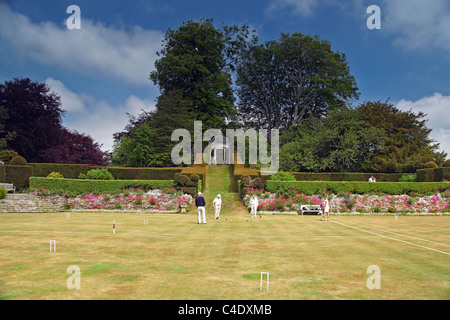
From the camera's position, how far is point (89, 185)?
30.8 meters

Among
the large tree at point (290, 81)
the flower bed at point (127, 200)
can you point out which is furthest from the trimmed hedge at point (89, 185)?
the large tree at point (290, 81)

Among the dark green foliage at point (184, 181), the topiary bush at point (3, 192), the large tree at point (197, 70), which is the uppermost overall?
the large tree at point (197, 70)

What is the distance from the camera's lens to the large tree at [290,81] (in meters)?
54.2

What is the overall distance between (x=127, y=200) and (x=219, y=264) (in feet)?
71.1

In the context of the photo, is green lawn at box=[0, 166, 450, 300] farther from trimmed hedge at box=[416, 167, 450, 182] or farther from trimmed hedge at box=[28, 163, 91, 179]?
trimmed hedge at box=[28, 163, 91, 179]

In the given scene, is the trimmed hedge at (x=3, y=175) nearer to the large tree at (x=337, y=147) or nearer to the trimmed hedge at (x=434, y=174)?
the large tree at (x=337, y=147)

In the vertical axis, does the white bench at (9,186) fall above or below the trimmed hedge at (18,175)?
below

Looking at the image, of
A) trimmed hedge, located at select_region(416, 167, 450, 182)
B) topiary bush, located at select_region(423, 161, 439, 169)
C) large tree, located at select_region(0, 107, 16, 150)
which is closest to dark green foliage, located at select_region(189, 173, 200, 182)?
trimmed hedge, located at select_region(416, 167, 450, 182)

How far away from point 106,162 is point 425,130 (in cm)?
4904

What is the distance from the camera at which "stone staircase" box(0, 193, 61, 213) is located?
89.2ft

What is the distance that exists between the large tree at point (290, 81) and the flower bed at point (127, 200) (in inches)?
1117

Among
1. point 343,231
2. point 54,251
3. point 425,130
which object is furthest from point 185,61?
point 54,251

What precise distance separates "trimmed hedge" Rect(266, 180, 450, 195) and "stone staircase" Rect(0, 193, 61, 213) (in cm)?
1817

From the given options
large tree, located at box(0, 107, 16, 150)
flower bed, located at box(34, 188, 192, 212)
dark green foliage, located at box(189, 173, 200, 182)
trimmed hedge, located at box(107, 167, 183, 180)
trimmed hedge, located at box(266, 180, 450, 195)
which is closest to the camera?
flower bed, located at box(34, 188, 192, 212)
